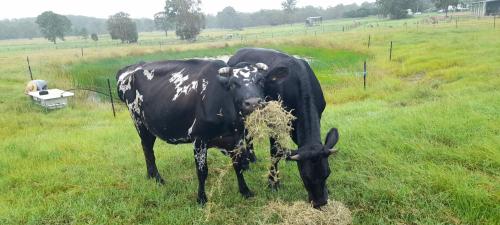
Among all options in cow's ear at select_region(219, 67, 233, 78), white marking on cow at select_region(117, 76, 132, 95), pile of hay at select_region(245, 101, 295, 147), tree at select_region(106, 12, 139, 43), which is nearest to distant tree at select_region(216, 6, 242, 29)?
tree at select_region(106, 12, 139, 43)

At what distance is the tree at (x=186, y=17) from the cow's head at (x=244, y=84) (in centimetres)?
5570

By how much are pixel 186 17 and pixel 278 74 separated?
57.1 meters

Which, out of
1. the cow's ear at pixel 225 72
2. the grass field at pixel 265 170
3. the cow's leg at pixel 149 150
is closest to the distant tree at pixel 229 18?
the grass field at pixel 265 170

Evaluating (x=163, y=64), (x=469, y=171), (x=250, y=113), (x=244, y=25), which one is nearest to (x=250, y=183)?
(x=250, y=113)

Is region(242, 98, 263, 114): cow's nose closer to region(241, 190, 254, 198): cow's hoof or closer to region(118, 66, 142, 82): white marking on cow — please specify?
region(241, 190, 254, 198): cow's hoof

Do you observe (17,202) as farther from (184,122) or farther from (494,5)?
(494,5)

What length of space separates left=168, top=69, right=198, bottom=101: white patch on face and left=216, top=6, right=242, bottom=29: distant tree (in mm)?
131167

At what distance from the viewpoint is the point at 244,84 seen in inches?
166

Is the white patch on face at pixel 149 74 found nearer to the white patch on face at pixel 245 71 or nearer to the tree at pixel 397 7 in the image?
the white patch on face at pixel 245 71

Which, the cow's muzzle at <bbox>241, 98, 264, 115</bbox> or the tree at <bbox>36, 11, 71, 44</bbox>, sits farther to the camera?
the tree at <bbox>36, 11, 71, 44</bbox>

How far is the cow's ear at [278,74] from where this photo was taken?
4.38 meters

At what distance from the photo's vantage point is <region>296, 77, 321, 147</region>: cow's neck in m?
4.14

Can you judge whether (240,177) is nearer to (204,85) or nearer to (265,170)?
(265,170)

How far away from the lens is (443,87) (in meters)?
10.9
